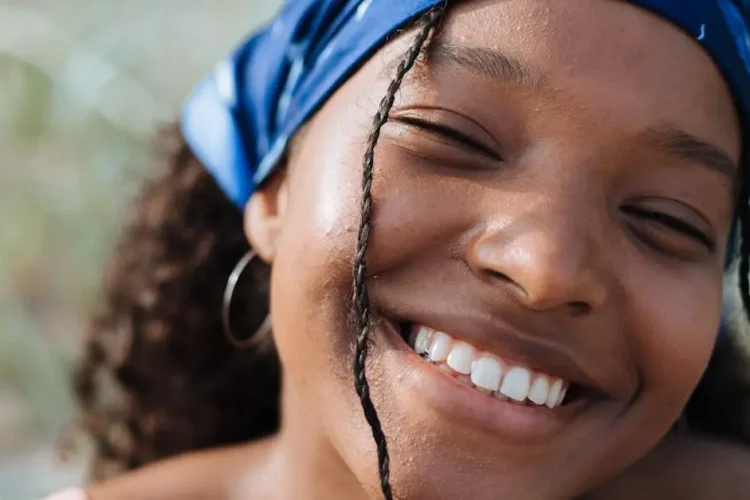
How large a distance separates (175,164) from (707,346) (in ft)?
3.39

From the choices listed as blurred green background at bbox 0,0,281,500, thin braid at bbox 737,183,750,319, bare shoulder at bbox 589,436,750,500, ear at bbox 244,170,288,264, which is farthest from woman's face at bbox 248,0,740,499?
blurred green background at bbox 0,0,281,500

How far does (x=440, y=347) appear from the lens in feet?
3.37

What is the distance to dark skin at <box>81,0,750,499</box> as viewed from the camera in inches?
39.0

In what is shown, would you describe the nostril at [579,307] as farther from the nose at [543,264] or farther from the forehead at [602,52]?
the forehead at [602,52]

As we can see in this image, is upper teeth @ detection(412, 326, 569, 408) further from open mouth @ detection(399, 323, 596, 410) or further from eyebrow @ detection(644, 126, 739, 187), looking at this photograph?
eyebrow @ detection(644, 126, 739, 187)

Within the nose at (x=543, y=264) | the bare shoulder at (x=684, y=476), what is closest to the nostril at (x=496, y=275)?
the nose at (x=543, y=264)

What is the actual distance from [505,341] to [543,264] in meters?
0.11

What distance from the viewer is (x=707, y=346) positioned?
1.08m

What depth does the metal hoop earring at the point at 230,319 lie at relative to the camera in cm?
151

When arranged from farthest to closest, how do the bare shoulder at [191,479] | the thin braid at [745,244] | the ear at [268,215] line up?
the bare shoulder at [191,479] → the ear at [268,215] → the thin braid at [745,244]

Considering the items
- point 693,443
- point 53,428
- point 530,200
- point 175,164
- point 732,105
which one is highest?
point 732,105

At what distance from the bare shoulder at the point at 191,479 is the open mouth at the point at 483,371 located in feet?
1.81

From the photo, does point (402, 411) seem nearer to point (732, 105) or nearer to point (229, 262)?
point (732, 105)

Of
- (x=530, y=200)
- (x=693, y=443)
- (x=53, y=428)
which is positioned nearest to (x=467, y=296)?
(x=530, y=200)
